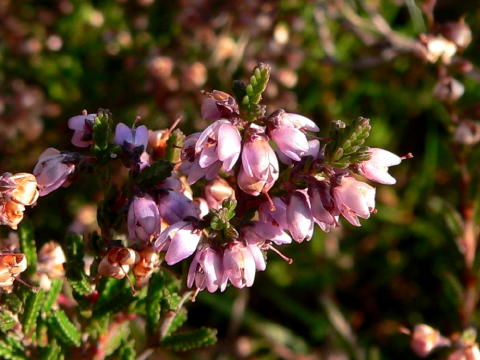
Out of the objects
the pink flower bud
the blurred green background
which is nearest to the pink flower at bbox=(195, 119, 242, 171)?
the pink flower bud

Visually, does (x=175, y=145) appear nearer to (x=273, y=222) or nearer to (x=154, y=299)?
(x=273, y=222)

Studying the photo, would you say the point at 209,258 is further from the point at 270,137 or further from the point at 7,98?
the point at 7,98

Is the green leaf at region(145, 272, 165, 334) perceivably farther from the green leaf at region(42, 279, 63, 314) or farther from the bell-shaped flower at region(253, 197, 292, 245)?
the bell-shaped flower at region(253, 197, 292, 245)

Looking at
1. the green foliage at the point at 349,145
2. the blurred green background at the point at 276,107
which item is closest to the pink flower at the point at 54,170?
the green foliage at the point at 349,145

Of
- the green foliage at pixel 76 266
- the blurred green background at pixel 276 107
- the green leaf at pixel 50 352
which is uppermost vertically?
the green foliage at pixel 76 266

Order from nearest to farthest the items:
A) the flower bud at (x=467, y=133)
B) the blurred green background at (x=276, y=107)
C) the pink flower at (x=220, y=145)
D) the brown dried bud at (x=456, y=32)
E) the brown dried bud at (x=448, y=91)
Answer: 1. the pink flower at (x=220, y=145)
2. the flower bud at (x=467, y=133)
3. the brown dried bud at (x=448, y=91)
4. the brown dried bud at (x=456, y=32)
5. the blurred green background at (x=276, y=107)

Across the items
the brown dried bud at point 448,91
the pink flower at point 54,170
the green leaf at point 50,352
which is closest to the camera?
the pink flower at point 54,170

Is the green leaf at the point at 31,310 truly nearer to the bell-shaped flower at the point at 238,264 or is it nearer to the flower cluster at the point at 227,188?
the flower cluster at the point at 227,188

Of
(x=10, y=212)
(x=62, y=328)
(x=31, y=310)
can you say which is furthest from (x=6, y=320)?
(x=10, y=212)
